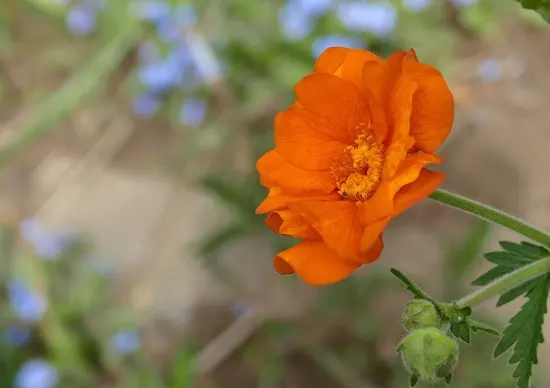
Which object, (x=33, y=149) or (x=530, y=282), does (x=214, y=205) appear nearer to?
(x=33, y=149)

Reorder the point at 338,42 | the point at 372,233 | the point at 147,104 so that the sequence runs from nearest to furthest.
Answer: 1. the point at 372,233
2. the point at 338,42
3. the point at 147,104

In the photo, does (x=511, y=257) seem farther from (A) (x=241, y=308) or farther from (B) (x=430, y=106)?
(A) (x=241, y=308)

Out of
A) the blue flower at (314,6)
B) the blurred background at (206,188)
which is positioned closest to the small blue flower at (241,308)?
the blurred background at (206,188)

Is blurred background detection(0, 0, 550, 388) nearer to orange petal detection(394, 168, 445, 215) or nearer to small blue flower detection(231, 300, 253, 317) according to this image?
small blue flower detection(231, 300, 253, 317)

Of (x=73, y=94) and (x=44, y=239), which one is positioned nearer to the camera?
(x=73, y=94)

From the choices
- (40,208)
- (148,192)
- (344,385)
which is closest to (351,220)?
(344,385)

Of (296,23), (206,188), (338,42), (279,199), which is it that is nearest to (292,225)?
(279,199)
